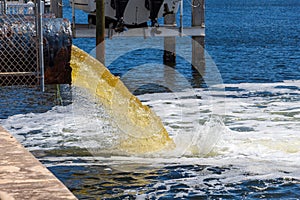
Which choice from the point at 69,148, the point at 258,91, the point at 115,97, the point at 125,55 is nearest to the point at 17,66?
the point at 69,148

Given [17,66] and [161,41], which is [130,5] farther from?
[161,41]

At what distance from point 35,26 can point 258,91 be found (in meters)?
10.3

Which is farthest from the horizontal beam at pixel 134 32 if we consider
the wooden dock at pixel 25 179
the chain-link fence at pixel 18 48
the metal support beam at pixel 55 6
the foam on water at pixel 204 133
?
the wooden dock at pixel 25 179

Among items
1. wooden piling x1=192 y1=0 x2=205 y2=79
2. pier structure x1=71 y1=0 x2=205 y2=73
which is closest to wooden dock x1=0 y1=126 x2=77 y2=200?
pier structure x1=71 y1=0 x2=205 y2=73

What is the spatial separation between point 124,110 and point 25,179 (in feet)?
32.4

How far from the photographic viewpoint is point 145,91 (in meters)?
22.2

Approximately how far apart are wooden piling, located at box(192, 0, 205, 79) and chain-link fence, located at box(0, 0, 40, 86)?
32.0ft

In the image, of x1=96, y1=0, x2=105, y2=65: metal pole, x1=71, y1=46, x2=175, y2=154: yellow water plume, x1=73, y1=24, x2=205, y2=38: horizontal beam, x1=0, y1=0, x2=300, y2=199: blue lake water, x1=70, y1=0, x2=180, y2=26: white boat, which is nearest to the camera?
x1=0, y1=0, x2=300, y2=199: blue lake water

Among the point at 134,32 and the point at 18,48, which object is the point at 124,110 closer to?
the point at 18,48

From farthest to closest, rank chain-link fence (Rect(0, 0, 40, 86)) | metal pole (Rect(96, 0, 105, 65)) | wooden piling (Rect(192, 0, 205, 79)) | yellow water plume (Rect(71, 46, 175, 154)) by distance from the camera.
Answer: wooden piling (Rect(192, 0, 205, 79))
metal pole (Rect(96, 0, 105, 65))
yellow water plume (Rect(71, 46, 175, 154))
chain-link fence (Rect(0, 0, 40, 86))

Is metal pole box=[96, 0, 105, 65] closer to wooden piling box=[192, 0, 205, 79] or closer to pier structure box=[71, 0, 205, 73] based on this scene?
pier structure box=[71, 0, 205, 73]

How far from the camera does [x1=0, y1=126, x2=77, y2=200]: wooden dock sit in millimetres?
5469

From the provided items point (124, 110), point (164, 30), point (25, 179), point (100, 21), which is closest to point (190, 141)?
point (124, 110)

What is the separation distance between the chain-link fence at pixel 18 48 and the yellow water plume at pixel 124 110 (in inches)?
84.1
